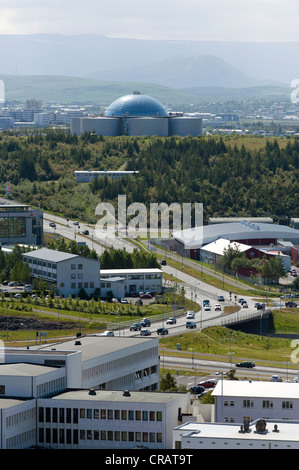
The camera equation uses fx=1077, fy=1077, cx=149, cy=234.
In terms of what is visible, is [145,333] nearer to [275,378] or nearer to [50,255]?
[275,378]

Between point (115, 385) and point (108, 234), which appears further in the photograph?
point (108, 234)

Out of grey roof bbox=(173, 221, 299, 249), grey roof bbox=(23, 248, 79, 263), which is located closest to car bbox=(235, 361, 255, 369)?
grey roof bbox=(23, 248, 79, 263)

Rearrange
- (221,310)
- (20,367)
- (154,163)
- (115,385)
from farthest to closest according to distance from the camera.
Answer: (154,163) < (221,310) < (115,385) < (20,367)

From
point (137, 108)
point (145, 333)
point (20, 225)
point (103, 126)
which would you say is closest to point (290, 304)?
point (145, 333)

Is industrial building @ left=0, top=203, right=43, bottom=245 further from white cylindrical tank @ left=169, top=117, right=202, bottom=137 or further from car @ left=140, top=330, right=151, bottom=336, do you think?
white cylindrical tank @ left=169, top=117, right=202, bottom=137

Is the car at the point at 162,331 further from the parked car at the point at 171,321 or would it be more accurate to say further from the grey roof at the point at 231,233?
the grey roof at the point at 231,233

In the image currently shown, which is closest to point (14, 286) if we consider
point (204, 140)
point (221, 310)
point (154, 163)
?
point (221, 310)
